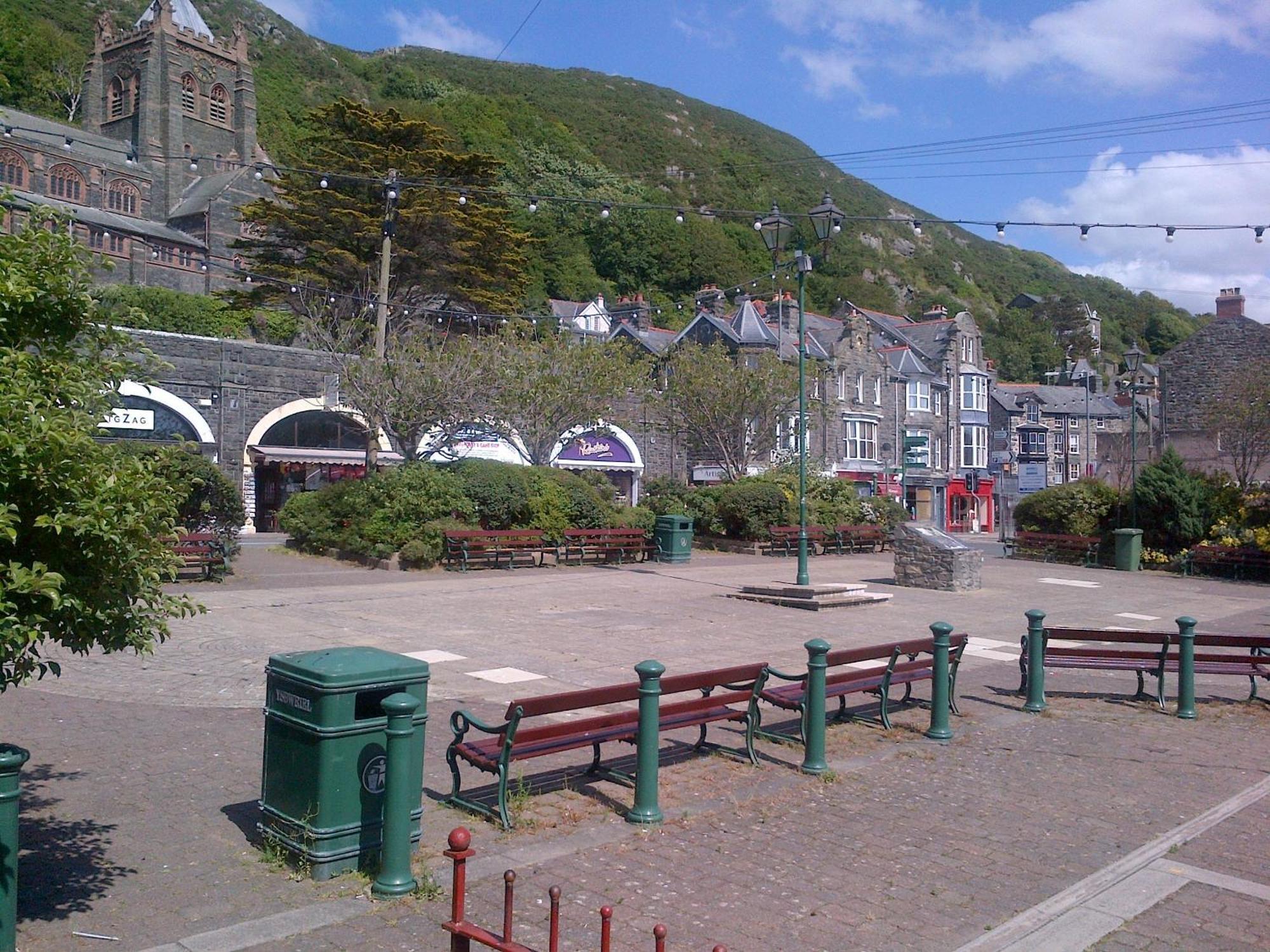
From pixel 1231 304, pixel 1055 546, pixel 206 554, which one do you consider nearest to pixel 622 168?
pixel 1231 304

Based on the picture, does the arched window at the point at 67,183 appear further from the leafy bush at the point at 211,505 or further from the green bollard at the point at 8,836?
the green bollard at the point at 8,836

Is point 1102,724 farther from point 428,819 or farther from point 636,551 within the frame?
point 636,551

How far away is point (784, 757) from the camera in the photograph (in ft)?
26.6

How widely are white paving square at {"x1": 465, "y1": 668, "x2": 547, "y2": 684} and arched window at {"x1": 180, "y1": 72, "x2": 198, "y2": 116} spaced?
89.9 meters

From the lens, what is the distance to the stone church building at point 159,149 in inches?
2697

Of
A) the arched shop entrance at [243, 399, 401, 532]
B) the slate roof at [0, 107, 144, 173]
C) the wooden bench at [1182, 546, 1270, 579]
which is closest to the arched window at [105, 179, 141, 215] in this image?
A: the slate roof at [0, 107, 144, 173]

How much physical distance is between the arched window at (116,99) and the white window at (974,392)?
232 feet

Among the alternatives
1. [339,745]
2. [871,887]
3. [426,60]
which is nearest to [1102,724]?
[871,887]

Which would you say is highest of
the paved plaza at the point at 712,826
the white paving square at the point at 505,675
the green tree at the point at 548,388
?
the green tree at the point at 548,388

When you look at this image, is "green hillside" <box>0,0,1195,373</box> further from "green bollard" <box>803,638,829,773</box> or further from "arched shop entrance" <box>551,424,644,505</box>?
"green bollard" <box>803,638,829,773</box>

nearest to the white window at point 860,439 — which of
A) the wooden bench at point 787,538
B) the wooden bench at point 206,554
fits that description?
the wooden bench at point 787,538

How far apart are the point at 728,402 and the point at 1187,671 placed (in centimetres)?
2505

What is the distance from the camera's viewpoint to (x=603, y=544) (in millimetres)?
25812

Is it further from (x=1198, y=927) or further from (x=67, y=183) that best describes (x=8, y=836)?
(x=67, y=183)
